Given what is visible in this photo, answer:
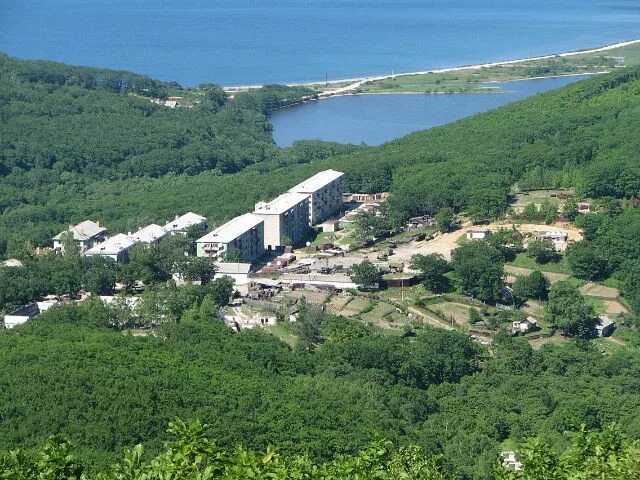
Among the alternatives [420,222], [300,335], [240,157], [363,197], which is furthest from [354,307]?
[240,157]

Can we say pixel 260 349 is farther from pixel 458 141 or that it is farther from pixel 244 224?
pixel 458 141

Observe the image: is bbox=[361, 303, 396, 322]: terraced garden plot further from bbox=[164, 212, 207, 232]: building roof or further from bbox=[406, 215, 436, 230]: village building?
bbox=[164, 212, 207, 232]: building roof

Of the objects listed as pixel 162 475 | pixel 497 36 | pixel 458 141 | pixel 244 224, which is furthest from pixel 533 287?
pixel 497 36

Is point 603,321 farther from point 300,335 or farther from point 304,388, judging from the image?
point 304,388

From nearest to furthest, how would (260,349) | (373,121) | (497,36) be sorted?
1. (260,349)
2. (373,121)
3. (497,36)

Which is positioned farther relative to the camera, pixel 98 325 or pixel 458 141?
pixel 458 141

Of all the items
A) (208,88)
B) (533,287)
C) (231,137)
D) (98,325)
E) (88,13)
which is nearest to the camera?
(98,325)
